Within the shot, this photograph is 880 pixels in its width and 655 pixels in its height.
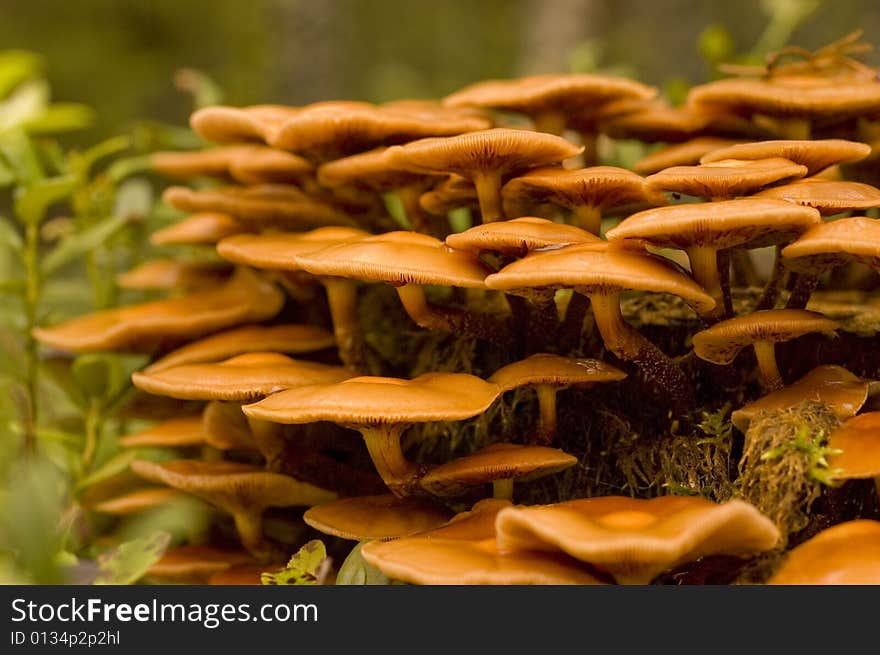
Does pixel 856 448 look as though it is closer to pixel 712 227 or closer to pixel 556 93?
pixel 712 227

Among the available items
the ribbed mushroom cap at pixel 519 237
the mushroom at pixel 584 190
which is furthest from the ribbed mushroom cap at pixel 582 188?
the ribbed mushroom cap at pixel 519 237

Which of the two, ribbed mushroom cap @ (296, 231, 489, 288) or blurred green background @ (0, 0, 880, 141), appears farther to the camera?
blurred green background @ (0, 0, 880, 141)

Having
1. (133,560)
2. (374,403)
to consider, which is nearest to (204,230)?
(133,560)

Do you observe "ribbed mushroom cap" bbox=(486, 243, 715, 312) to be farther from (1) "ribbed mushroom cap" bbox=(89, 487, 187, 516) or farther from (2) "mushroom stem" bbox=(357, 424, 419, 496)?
(1) "ribbed mushroom cap" bbox=(89, 487, 187, 516)

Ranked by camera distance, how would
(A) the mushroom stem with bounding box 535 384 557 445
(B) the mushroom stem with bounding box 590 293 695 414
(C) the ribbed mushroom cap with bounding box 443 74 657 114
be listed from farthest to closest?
1. (C) the ribbed mushroom cap with bounding box 443 74 657 114
2. (A) the mushroom stem with bounding box 535 384 557 445
3. (B) the mushroom stem with bounding box 590 293 695 414

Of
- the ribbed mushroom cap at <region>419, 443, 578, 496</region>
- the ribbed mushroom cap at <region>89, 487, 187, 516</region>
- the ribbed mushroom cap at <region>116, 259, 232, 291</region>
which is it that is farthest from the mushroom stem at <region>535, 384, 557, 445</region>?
the ribbed mushroom cap at <region>116, 259, 232, 291</region>
